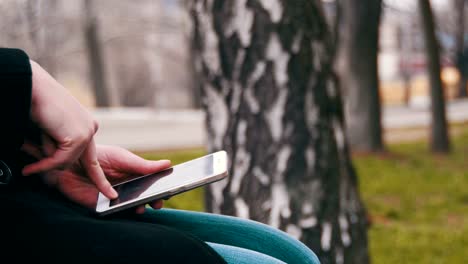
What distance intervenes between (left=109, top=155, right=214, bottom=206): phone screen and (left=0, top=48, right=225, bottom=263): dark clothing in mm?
169

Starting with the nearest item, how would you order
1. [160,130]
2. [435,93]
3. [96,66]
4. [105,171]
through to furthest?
[105,171] → [435,93] → [160,130] → [96,66]

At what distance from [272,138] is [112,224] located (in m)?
1.83

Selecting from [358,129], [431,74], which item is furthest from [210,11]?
[431,74]

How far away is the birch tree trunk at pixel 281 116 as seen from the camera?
302 cm

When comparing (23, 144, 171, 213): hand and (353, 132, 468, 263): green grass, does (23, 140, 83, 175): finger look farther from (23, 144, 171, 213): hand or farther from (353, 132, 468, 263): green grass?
(353, 132, 468, 263): green grass

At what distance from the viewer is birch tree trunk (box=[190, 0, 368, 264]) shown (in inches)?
119

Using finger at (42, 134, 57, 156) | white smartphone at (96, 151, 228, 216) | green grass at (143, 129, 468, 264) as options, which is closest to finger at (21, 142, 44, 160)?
finger at (42, 134, 57, 156)

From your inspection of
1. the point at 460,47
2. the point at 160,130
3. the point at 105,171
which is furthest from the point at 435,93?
the point at 460,47

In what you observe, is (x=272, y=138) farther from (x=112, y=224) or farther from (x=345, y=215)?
(x=112, y=224)

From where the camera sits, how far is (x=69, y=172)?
1.62m

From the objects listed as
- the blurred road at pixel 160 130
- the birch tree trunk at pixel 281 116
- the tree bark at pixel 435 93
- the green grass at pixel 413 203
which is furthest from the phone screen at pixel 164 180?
the blurred road at pixel 160 130

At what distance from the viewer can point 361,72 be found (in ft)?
40.0

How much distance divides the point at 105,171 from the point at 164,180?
0.25 metres

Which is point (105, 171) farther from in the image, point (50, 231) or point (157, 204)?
point (50, 231)
